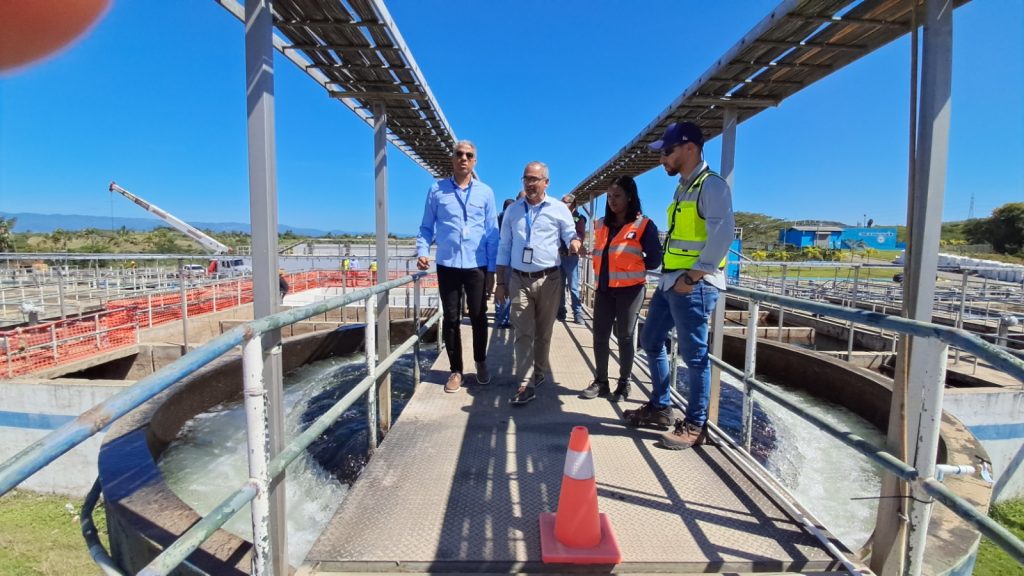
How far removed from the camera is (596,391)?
12.8ft

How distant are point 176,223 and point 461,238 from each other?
3216 centimetres

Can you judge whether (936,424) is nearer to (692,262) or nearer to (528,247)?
(692,262)

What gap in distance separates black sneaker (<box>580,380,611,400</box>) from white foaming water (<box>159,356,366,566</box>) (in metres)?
1.92

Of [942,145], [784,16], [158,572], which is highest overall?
[784,16]

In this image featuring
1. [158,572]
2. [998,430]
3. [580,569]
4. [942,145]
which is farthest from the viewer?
[998,430]

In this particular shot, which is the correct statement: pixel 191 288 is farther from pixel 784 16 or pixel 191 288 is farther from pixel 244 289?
pixel 784 16

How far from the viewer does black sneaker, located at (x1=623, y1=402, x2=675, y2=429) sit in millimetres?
3191

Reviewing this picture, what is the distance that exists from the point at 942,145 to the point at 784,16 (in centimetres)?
108

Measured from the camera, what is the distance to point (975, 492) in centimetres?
255

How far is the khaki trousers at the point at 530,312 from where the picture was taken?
3613 mm

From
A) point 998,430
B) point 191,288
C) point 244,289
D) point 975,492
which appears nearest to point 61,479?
point 191,288

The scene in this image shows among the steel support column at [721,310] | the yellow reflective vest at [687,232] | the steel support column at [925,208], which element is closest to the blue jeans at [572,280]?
the steel support column at [721,310]

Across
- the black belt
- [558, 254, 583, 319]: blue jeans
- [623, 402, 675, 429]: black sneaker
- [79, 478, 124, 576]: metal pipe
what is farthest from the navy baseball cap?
[558, 254, 583, 319]: blue jeans

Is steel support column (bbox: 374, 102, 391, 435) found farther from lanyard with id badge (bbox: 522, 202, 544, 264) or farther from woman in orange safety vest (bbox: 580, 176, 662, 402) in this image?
woman in orange safety vest (bbox: 580, 176, 662, 402)
